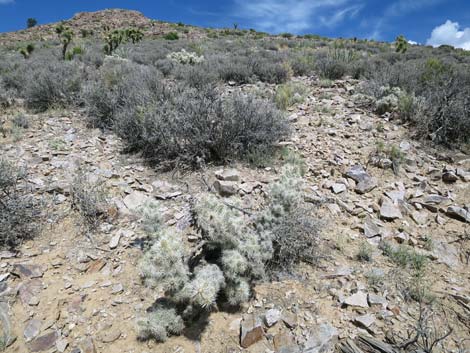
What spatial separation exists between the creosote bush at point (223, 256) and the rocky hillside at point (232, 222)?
15mm

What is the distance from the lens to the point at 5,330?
2111 mm

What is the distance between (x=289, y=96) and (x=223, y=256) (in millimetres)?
4352

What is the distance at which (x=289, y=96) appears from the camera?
573 cm

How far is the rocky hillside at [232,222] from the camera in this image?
2.03 m

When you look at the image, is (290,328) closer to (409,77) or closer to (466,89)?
(466,89)

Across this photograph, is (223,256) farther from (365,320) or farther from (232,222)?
(365,320)

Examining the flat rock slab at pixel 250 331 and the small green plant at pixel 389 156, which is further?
the small green plant at pixel 389 156

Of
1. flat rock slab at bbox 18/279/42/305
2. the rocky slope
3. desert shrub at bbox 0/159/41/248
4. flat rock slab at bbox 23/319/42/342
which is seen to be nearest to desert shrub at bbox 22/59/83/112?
the rocky slope

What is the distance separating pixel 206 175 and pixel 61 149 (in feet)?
7.62

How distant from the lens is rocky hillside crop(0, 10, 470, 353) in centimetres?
203

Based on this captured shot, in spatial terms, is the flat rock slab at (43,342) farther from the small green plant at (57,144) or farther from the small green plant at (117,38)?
the small green plant at (117,38)

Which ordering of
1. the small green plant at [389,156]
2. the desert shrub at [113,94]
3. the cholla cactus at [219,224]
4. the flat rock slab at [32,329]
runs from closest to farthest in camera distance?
the flat rock slab at [32,329] < the cholla cactus at [219,224] < the small green plant at [389,156] < the desert shrub at [113,94]

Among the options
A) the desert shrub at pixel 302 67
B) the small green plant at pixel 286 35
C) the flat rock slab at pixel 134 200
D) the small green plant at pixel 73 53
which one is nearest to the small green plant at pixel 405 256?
the flat rock slab at pixel 134 200

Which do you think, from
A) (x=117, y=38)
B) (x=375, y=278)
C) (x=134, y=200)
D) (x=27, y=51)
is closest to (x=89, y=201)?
(x=134, y=200)
